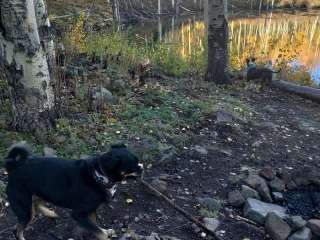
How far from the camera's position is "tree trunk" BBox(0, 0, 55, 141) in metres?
5.05

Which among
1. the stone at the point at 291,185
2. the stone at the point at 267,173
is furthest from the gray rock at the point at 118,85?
the stone at the point at 291,185

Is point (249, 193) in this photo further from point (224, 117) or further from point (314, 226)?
point (224, 117)

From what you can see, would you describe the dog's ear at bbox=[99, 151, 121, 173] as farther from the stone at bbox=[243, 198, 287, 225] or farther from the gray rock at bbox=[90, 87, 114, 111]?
the gray rock at bbox=[90, 87, 114, 111]

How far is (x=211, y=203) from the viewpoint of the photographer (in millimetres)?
4656

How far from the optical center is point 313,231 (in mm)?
4305

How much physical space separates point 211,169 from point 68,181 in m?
2.49

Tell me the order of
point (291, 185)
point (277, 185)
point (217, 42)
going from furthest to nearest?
1. point (217, 42)
2. point (291, 185)
3. point (277, 185)

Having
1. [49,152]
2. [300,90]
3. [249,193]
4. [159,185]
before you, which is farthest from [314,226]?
[300,90]

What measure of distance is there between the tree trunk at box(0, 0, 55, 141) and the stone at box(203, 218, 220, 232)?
2452mm

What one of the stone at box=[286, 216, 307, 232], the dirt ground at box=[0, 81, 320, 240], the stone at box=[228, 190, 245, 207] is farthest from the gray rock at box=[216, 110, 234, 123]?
the stone at box=[286, 216, 307, 232]

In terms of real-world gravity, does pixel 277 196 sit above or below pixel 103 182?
below

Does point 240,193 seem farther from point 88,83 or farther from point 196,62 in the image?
point 196,62

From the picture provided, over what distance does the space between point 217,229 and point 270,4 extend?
177ft

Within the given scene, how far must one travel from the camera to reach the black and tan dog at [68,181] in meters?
3.48
